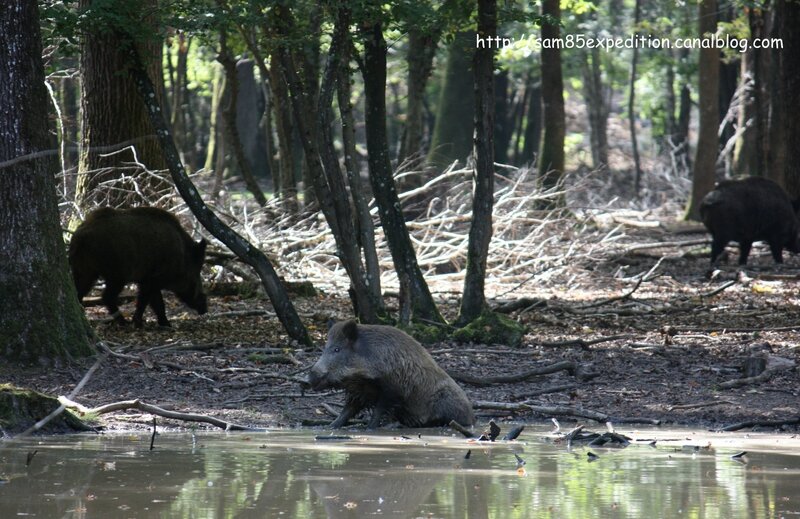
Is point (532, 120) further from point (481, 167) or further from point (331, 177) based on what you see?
point (331, 177)

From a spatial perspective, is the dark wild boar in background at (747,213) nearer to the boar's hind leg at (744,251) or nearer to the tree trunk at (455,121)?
the boar's hind leg at (744,251)

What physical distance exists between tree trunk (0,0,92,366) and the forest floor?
0.34 meters

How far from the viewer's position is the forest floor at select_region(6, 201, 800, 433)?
9172 millimetres

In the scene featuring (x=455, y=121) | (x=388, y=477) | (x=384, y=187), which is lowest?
(x=388, y=477)

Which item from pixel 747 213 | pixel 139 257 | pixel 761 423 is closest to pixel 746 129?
pixel 747 213

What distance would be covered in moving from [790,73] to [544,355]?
1120cm

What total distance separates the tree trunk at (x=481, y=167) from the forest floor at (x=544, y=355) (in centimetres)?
67

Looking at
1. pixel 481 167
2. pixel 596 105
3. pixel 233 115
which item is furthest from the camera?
pixel 596 105

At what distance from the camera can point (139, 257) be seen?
1405cm

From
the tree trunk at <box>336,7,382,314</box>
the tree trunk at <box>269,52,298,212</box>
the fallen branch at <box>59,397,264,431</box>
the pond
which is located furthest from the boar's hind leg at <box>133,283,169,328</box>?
the pond

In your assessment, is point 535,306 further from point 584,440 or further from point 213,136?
point 213,136

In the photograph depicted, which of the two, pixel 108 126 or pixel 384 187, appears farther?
pixel 108 126

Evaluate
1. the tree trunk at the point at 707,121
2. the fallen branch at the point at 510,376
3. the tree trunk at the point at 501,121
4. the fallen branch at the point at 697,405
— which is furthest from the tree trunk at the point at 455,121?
the fallen branch at the point at 697,405

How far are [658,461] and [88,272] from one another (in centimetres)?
859
